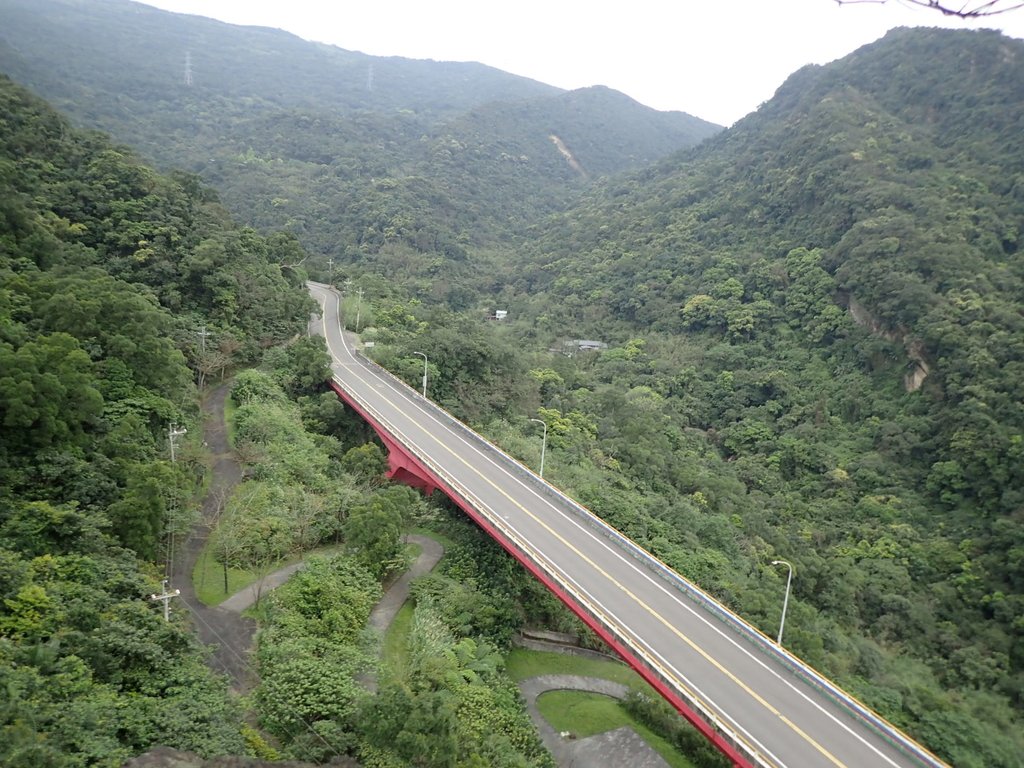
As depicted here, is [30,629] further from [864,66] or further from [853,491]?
[864,66]

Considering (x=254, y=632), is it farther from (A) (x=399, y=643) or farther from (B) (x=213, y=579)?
(A) (x=399, y=643)

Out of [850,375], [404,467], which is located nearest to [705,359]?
[850,375]

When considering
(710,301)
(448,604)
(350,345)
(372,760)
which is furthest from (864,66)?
(372,760)

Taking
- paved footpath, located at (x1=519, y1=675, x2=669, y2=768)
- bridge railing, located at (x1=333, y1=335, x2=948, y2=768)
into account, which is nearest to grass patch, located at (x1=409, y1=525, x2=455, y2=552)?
bridge railing, located at (x1=333, y1=335, x2=948, y2=768)

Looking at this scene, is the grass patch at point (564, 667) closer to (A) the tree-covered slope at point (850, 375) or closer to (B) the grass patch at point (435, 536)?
(A) the tree-covered slope at point (850, 375)

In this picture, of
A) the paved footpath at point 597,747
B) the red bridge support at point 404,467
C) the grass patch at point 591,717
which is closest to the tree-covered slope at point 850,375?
the grass patch at point 591,717
